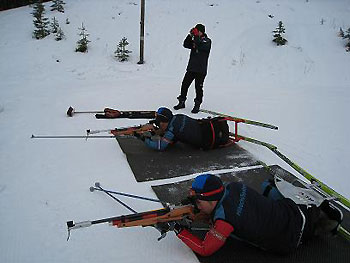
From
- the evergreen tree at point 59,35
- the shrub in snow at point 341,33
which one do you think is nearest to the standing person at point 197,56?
the evergreen tree at point 59,35

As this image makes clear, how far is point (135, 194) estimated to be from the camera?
3266 mm

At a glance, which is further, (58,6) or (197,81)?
(58,6)

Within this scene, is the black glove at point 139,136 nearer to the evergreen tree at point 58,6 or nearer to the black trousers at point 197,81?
the black trousers at point 197,81

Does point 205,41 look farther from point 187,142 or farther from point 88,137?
point 88,137

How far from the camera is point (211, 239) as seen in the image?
2318 millimetres

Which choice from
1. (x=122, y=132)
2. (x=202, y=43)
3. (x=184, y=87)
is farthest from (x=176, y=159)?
(x=202, y=43)

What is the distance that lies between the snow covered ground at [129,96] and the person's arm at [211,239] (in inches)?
6.2

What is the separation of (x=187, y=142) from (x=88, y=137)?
144 cm

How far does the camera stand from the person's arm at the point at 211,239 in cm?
227

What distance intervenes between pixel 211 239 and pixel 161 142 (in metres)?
1.88

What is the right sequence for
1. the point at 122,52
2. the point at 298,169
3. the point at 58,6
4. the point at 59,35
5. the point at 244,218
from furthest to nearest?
1. the point at 58,6
2. the point at 59,35
3. the point at 122,52
4. the point at 298,169
5. the point at 244,218

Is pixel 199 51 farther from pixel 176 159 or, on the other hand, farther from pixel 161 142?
pixel 176 159

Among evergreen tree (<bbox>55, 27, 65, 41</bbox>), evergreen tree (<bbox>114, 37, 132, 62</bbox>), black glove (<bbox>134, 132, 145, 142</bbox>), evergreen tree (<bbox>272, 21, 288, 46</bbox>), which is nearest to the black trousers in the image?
black glove (<bbox>134, 132, 145, 142</bbox>)

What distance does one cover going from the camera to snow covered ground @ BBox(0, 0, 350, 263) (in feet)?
9.08
